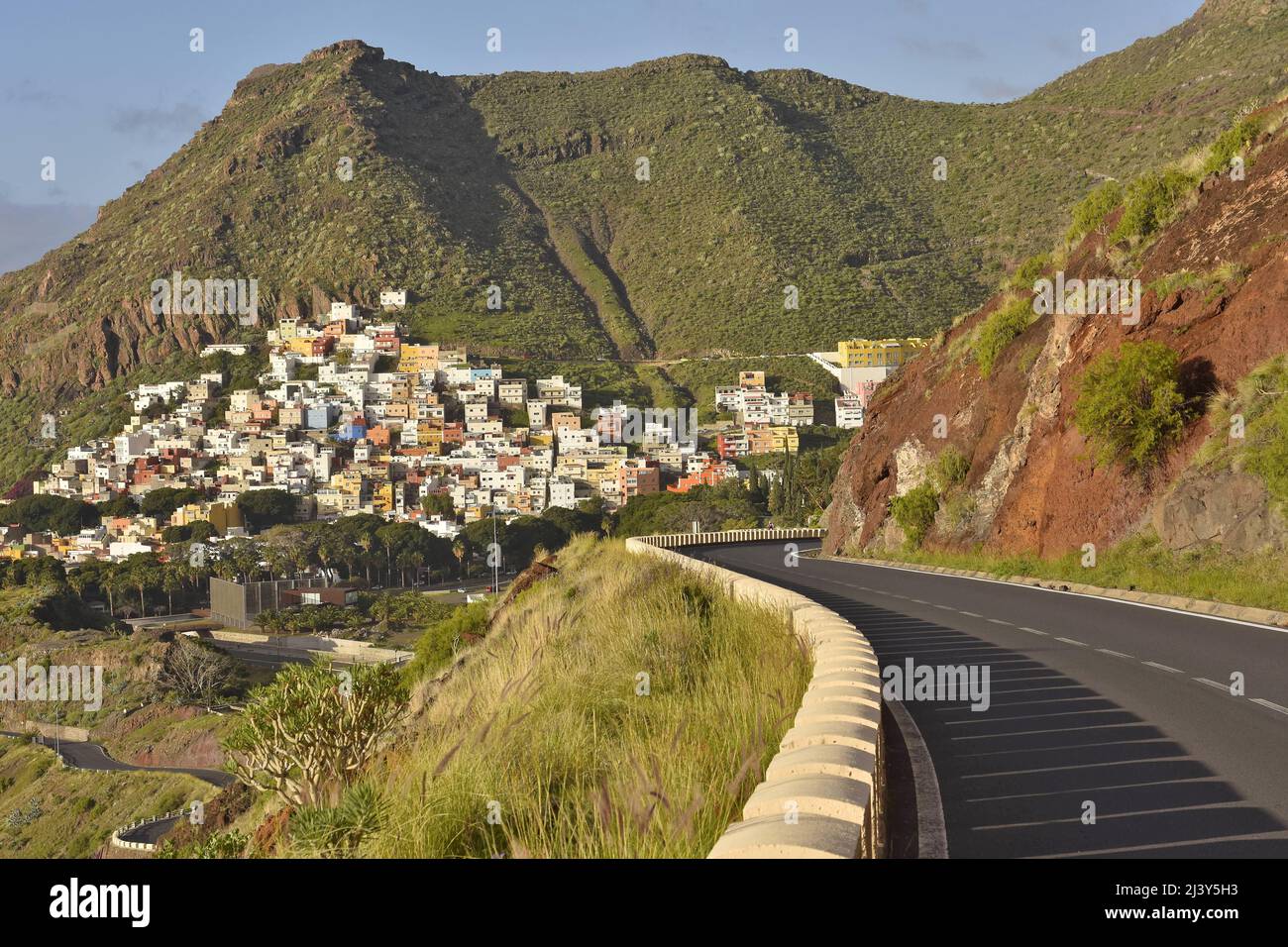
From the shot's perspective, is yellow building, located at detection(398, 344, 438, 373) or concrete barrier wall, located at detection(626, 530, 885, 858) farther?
yellow building, located at detection(398, 344, 438, 373)

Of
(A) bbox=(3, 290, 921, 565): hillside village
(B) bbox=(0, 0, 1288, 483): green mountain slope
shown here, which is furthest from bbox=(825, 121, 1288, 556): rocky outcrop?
(B) bbox=(0, 0, 1288, 483): green mountain slope

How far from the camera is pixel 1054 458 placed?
2316 cm

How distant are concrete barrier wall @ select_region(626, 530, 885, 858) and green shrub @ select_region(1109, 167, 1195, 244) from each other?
1888cm

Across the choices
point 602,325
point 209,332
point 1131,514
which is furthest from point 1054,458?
point 209,332

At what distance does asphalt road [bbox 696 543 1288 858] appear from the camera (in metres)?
5.83

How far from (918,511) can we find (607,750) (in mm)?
23424

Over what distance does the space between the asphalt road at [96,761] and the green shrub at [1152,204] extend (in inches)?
1567

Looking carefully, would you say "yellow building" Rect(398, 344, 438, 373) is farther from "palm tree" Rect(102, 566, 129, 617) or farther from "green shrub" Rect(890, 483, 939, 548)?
"green shrub" Rect(890, 483, 939, 548)

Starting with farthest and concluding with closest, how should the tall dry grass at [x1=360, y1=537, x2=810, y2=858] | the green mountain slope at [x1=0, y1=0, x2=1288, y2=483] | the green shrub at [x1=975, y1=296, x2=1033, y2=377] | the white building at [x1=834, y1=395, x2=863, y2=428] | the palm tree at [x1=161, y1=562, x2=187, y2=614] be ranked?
1. the green mountain slope at [x1=0, y1=0, x2=1288, y2=483]
2. the white building at [x1=834, y1=395, x2=863, y2=428]
3. the palm tree at [x1=161, y1=562, x2=187, y2=614]
4. the green shrub at [x1=975, y1=296, x2=1033, y2=377]
5. the tall dry grass at [x1=360, y1=537, x2=810, y2=858]

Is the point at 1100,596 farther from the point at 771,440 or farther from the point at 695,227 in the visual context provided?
the point at 695,227

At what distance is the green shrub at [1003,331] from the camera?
96.3 ft

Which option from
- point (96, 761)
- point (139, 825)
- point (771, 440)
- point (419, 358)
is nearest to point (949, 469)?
point (139, 825)

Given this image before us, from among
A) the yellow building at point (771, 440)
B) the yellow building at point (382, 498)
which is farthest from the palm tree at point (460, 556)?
the yellow building at point (771, 440)

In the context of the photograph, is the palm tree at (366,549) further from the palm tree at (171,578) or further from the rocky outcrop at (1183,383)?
the rocky outcrop at (1183,383)
